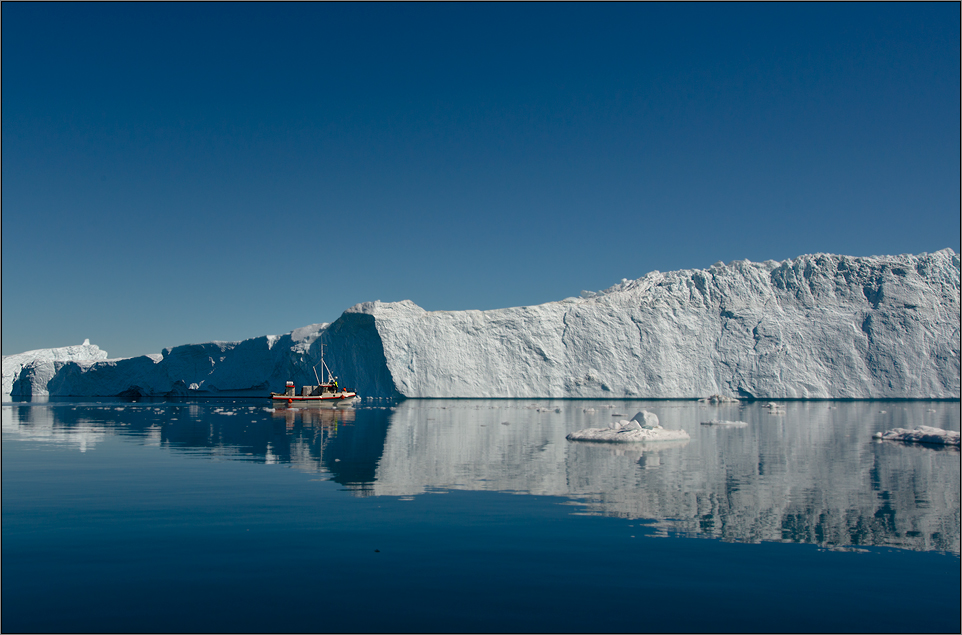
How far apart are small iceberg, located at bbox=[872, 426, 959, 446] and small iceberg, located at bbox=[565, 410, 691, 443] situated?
4232mm

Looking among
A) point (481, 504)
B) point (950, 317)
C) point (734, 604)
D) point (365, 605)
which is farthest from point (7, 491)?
point (950, 317)

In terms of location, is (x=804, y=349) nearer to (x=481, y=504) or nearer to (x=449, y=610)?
(x=481, y=504)

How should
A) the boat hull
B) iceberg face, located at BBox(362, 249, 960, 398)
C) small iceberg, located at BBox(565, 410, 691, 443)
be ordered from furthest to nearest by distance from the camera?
iceberg face, located at BBox(362, 249, 960, 398), the boat hull, small iceberg, located at BBox(565, 410, 691, 443)

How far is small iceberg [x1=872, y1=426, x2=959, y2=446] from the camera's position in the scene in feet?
39.7

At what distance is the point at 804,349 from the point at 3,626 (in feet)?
141

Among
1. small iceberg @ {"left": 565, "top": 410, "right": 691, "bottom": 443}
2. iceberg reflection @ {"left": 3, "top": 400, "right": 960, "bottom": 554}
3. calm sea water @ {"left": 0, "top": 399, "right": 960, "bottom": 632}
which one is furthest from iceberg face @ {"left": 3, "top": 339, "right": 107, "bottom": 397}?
small iceberg @ {"left": 565, "top": 410, "right": 691, "bottom": 443}

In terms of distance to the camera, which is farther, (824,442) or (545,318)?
Answer: (545,318)

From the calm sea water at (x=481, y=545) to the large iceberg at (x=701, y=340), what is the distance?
31.3 metres

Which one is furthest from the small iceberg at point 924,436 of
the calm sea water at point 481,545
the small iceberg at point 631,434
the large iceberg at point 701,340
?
the large iceberg at point 701,340

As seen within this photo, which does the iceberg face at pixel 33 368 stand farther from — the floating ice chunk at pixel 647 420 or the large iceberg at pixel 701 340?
the floating ice chunk at pixel 647 420

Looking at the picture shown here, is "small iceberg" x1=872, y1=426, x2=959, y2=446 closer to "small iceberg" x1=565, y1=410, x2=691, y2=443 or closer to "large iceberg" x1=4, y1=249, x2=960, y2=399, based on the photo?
"small iceberg" x1=565, y1=410, x2=691, y2=443

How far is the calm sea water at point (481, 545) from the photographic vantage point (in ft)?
11.4

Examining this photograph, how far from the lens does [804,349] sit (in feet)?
131

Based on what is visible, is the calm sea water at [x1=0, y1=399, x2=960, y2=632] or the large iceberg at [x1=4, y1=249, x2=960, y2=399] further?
the large iceberg at [x1=4, y1=249, x2=960, y2=399]
